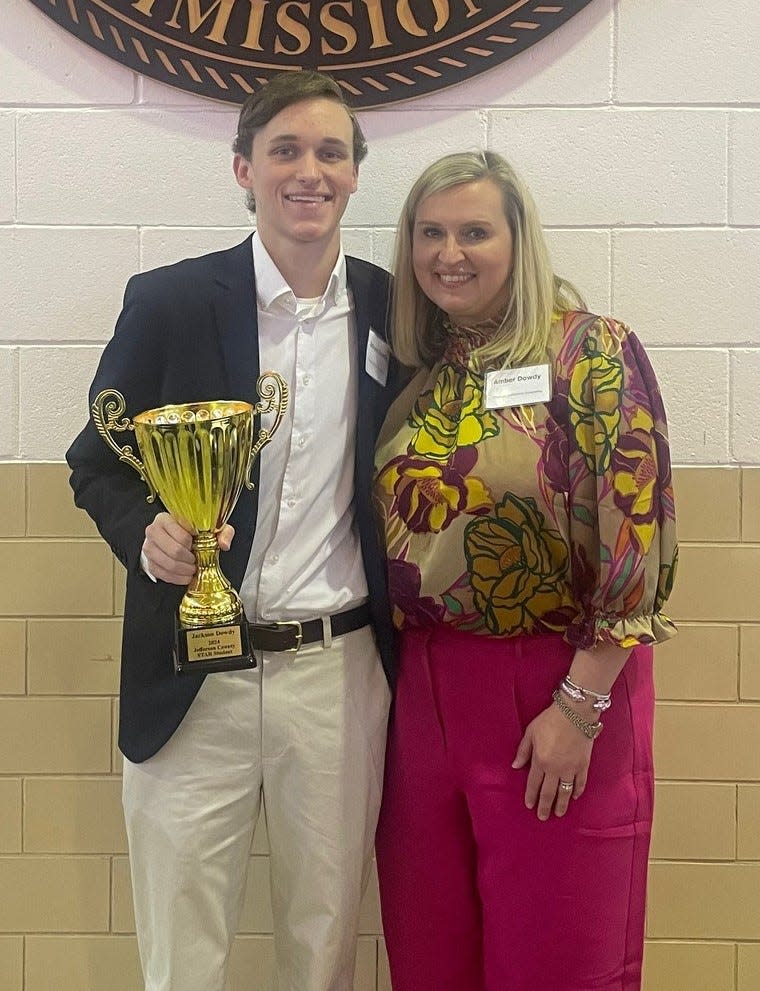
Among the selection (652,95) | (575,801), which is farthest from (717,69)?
(575,801)

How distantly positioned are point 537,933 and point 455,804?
0.23 metres

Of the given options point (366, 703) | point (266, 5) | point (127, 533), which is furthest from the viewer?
point (266, 5)

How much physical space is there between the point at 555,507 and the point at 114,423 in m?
0.69

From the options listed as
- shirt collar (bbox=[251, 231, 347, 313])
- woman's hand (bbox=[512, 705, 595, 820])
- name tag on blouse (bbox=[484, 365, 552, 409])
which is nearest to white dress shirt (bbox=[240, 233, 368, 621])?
shirt collar (bbox=[251, 231, 347, 313])

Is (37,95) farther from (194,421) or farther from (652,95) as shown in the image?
(652,95)

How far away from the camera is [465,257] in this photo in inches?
67.2

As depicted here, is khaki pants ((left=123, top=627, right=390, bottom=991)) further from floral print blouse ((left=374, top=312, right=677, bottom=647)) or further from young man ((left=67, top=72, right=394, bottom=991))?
floral print blouse ((left=374, top=312, right=677, bottom=647))

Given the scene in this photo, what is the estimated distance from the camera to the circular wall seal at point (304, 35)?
198cm

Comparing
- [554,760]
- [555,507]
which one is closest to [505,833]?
[554,760]

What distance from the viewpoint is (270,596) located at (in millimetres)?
1668

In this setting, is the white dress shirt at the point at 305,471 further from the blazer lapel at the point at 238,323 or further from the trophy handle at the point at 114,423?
the trophy handle at the point at 114,423

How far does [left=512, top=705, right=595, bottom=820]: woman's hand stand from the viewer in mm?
1603

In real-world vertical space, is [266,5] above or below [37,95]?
above

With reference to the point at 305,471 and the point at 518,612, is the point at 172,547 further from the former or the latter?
the point at 518,612
